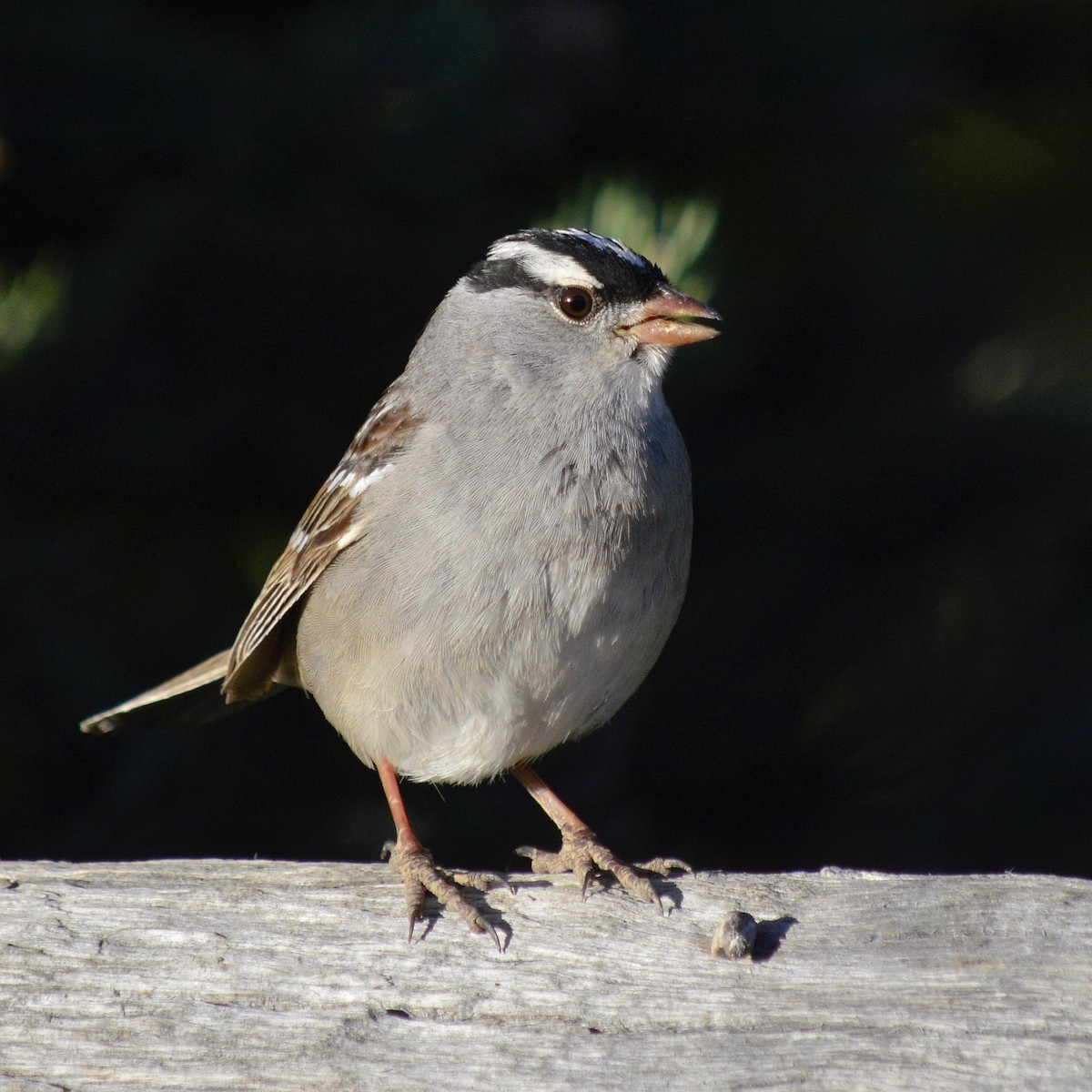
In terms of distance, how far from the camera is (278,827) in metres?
2.86

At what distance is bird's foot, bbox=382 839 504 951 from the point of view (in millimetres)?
2016

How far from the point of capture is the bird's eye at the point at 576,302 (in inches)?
97.8

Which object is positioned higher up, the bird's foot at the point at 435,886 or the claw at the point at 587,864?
the bird's foot at the point at 435,886

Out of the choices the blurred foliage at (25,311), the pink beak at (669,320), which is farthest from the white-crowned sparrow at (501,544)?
the blurred foliage at (25,311)

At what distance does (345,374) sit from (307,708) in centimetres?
79

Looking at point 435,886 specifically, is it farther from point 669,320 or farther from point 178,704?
point 669,320

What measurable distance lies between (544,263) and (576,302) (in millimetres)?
102

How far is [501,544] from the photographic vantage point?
87.2 inches

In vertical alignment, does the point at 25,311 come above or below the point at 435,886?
above

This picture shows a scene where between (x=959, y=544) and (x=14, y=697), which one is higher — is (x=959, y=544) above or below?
below

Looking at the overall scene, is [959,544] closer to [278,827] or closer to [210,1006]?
[278,827]

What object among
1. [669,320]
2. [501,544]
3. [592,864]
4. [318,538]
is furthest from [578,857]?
[669,320]

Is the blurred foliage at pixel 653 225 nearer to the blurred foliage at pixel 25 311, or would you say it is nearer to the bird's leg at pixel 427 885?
the blurred foliage at pixel 25 311

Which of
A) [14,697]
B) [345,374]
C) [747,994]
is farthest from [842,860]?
[14,697]
